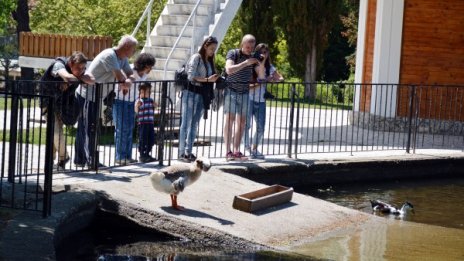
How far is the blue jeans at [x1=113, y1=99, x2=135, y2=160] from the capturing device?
46.2ft

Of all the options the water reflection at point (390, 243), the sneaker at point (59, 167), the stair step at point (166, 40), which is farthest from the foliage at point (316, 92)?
the sneaker at point (59, 167)

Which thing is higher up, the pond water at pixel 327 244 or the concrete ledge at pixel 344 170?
the concrete ledge at pixel 344 170

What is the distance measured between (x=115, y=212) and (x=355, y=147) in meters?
7.40

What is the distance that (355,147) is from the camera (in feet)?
60.0

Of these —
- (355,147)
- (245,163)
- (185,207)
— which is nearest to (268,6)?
(355,147)

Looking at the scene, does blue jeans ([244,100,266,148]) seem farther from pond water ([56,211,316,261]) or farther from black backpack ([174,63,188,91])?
pond water ([56,211,316,261])

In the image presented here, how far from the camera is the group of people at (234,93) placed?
1466 centimetres

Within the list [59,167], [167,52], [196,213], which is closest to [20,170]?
[59,167]

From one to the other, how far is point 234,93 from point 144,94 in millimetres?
1533

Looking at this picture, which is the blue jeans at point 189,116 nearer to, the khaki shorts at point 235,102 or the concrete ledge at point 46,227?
the khaki shorts at point 235,102

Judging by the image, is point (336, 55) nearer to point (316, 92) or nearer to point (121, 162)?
point (316, 92)

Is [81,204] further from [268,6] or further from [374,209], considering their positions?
[268,6]

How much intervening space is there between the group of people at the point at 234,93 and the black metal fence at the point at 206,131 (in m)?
0.22

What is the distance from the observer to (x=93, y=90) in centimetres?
1331
